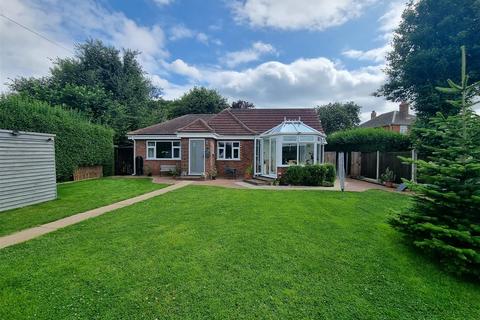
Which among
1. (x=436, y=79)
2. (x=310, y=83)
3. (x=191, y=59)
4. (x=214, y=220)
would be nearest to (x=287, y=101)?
(x=310, y=83)

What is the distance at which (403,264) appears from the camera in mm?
3865

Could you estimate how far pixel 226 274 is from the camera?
3.36 metres

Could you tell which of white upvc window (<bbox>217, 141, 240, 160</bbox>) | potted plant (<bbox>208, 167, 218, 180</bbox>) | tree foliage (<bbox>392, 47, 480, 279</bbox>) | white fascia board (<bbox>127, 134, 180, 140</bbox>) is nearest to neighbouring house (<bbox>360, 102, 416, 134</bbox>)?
white upvc window (<bbox>217, 141, 240, 160</bbox>)

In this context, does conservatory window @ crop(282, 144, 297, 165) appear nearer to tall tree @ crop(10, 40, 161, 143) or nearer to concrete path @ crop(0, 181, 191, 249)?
concrete path @ crop(0, 181, 191, 249)

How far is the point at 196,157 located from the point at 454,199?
13019 millimetres

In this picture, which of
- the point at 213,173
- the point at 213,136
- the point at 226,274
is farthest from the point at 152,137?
the point at 226,274

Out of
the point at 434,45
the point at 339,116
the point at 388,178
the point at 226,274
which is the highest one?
the point at 339,116

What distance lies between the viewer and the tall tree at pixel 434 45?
11930 millimetres

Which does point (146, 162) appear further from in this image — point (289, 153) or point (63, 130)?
point (289, 153)

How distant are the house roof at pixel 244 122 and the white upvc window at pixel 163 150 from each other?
737 mm

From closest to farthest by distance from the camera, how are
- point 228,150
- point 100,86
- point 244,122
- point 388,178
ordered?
point 388,178 < point 228,150 < point 244,122 < point 100,86

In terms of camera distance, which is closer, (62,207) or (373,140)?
(62,207)

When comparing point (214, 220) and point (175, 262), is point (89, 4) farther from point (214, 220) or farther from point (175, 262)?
point (175, 262)

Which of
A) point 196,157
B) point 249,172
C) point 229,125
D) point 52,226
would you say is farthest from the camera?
point 229,125
